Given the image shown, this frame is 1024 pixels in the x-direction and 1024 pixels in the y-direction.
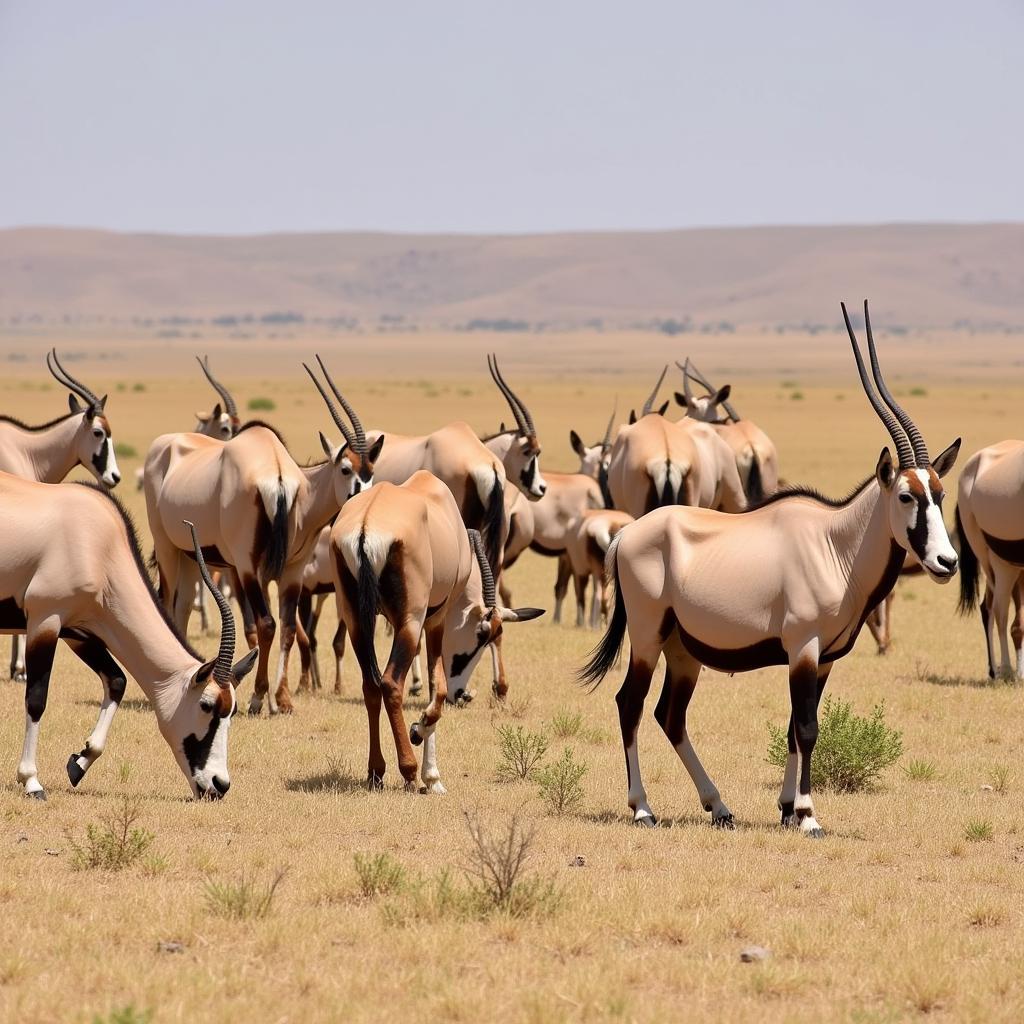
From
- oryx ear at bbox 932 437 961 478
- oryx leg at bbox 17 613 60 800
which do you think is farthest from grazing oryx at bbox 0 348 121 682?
oryx ear at bbox 932 437 961 478

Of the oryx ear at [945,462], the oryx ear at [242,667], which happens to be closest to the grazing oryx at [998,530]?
the oryx ear at [945,462]

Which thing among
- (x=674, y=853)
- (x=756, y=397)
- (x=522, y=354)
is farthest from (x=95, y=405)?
(x=522, y=354)

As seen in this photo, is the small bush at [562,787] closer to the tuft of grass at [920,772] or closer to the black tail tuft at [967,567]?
the tuft of grass at [920,772]

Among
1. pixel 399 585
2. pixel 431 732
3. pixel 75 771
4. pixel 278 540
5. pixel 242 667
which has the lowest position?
→ pixel 75 771

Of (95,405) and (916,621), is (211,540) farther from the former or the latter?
(916,621)

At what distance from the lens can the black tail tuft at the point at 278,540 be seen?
13.3 meters

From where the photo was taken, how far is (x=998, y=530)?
15055mm

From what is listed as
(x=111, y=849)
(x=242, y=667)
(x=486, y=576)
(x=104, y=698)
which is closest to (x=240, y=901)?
(x=111, y=849)

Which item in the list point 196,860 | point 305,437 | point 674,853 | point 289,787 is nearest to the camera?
point 196,860

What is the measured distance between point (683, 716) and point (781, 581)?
3.39 ft

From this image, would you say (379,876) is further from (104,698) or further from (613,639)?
(104,698)

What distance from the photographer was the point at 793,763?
9.59 meters

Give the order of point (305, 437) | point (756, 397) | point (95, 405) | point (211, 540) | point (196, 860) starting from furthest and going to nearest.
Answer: point (756, 397) → point (305, 437) → point (95, 405) → point (211, 540) → point (196, 860)

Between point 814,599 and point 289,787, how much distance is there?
3.44 m
